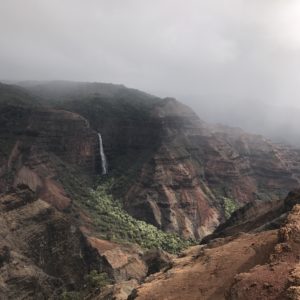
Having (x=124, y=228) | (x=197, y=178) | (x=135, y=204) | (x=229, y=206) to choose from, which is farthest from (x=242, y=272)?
(x=197, y=178)

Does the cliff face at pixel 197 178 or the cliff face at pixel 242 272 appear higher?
the cliff face at pixel 242 272

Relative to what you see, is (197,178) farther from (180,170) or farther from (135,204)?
(135,204)

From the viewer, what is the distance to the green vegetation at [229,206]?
158 m

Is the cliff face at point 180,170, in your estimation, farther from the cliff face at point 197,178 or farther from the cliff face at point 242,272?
the cliff face at point 242,272

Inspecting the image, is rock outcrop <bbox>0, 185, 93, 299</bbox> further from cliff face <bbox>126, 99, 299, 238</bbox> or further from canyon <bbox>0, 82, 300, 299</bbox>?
cliff face <bbox>126, 99, 299, 238</bbox>

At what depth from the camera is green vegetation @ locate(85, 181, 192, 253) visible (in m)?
117

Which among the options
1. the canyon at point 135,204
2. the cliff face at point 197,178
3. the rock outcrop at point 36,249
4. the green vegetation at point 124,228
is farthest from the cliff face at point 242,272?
the cliff face at point 197,178

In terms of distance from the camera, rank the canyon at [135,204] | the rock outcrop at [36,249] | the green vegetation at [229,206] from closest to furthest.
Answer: the canyon at [135,204] < the rock outcrop at [36,249] < the green vegetation at [229,206]

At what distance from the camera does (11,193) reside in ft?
259

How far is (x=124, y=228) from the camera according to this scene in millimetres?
124312

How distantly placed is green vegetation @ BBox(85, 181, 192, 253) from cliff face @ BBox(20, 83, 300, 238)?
20.2ft

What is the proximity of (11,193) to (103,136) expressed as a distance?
10739 cm

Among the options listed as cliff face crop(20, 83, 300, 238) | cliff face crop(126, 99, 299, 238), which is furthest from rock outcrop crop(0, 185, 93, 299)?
cliff face crop(20, 83, 300, 238)

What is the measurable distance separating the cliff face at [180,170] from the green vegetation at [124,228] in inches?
242
